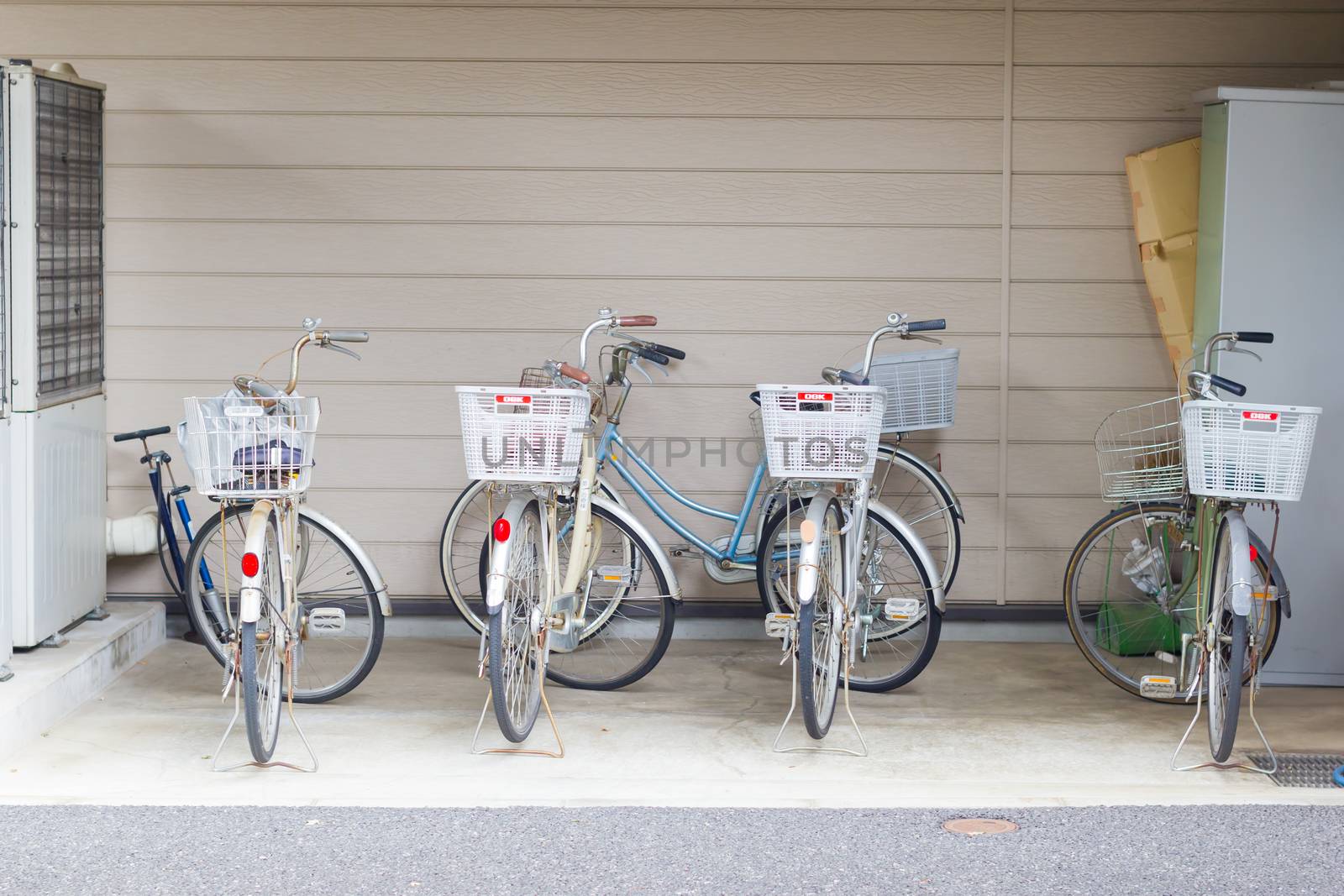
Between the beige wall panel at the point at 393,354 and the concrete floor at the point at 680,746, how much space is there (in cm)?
110

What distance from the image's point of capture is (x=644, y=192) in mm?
5125

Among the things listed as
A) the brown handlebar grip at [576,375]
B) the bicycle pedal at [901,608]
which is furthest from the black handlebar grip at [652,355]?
the bicycle pedal at [901,608]

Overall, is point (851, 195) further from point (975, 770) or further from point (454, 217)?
Answer: point (975, 770)

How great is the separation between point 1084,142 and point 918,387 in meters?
1.25

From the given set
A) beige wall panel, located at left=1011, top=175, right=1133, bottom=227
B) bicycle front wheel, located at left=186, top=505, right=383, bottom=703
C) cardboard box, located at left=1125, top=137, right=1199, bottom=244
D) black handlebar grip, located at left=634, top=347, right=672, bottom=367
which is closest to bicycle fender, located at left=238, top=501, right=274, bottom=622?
bicycle front wheel, located at left=186, top=505, right=383, bottom=703

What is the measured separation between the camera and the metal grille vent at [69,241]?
14.5 feet

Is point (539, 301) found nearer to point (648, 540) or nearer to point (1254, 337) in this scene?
point (648, 540)

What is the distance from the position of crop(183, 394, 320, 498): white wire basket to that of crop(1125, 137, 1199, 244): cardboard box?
3.14m

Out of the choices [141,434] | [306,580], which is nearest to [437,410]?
[306,580]

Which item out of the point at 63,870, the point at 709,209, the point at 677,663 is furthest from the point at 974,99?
the point at 63,870

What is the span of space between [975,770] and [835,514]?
33.3 inches

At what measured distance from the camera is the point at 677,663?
16.3 feet

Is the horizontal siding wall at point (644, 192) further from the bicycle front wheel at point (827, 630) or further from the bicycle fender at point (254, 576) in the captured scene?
the bicycle fender at point (254, 576)

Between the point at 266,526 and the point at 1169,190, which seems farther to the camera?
the point at 1169,190
